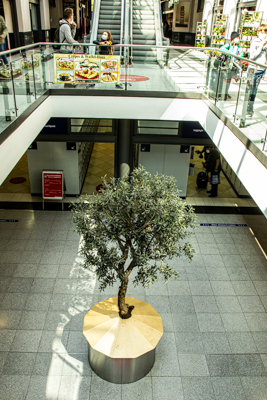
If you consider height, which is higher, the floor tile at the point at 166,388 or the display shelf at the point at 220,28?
the display shelf at the point at 220,28

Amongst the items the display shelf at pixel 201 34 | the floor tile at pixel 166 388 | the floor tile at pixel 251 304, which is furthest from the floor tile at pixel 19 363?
the display shelf at pixel 201 34

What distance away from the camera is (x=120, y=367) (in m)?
4.28

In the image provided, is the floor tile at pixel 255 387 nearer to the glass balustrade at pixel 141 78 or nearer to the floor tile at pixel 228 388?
the floor tile at pixel 228 388

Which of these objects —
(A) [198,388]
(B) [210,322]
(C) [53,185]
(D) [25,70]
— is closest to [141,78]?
(D) [25,70]

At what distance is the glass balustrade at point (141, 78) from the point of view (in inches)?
189

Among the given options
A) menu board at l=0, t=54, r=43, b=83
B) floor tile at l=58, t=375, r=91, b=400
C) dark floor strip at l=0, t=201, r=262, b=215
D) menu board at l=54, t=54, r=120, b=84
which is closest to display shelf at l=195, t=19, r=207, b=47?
dark floor strip at l=0, t=201, r=262, b=215

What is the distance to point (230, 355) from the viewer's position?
191 inches

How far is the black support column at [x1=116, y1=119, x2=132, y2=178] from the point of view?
829 cm

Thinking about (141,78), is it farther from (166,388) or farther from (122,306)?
(166,388)

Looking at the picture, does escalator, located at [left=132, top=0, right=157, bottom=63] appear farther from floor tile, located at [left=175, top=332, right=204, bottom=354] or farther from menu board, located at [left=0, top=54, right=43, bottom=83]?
floor tile, located at [left=175, top=332, right=204, bottom=354]

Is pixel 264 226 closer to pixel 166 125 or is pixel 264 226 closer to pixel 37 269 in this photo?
pixel 166 125

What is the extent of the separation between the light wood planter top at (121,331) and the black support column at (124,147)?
15.4 feet

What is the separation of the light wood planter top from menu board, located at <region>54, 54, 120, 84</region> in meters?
4.52

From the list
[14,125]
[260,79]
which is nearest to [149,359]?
[14,125]
